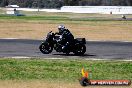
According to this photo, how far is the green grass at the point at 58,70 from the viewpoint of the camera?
1487 centimetres

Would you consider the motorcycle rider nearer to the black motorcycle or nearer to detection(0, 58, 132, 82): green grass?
the black motorcycle

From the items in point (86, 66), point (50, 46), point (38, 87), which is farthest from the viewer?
point (50, 46)

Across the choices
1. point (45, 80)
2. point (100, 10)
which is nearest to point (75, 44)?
point (45, 80)

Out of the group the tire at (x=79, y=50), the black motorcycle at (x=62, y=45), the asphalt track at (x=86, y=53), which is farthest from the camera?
the tire at (x=79, y=50)

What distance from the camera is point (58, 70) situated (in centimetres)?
1650

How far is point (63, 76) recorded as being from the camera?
49.6 ft

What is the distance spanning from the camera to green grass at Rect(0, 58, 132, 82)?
48.8 ft

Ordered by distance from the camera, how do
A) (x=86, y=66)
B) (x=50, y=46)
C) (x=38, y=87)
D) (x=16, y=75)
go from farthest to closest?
1. (x=50, y=46)
2. (x=86, y=66)
3. (x=16, y=75)
4. (x=38, y=87)

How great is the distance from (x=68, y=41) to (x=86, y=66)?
5.27 meters

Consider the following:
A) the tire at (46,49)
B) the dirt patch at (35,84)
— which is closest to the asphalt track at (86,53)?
the tire at (46,49)

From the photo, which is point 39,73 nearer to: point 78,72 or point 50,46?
point 78,72

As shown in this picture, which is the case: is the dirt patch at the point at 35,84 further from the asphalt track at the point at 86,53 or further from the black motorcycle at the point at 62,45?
the black motorcycle at the point at 62,45

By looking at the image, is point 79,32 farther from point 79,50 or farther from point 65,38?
point 65,38

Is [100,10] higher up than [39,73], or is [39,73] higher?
[39,73]
